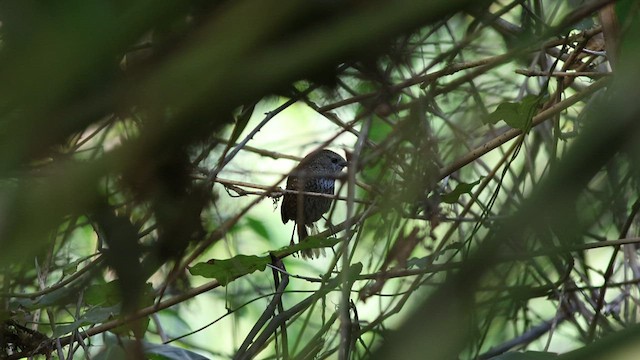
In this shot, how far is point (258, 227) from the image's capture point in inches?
87.7

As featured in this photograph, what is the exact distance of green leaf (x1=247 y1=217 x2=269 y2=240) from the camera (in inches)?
85.2

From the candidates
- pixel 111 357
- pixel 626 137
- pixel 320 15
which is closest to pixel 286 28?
pixel 320 15

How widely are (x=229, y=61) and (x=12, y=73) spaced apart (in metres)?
0.07

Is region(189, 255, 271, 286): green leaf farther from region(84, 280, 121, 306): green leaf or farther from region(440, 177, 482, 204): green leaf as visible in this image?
region(440, 177, 482, 204): green leaf

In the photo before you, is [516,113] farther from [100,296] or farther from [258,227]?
[258,227]

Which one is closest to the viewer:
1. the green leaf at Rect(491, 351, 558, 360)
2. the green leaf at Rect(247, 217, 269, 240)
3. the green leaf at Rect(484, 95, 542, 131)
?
the green leaf at Rect(491, 351, 558, 360)

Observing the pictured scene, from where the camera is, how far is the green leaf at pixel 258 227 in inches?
85.2

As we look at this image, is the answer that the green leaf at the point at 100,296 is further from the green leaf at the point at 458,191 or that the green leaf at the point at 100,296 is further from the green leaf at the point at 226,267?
the green leaf at the point at 458,191

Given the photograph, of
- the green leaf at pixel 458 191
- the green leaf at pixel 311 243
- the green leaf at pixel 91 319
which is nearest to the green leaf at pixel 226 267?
the green leaf at pixel 311 243

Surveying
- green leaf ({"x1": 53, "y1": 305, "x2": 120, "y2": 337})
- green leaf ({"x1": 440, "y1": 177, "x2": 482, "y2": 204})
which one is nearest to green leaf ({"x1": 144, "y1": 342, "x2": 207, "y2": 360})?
green leaf ({"x1": 53, "y1": 305, "x2": 120, "y2": 337})

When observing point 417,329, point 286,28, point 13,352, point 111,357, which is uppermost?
point 13,352

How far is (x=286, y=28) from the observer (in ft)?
0.92

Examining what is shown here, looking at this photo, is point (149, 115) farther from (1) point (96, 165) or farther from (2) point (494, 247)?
(2) point (494, 247)

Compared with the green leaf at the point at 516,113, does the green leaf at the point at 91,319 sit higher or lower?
higher
